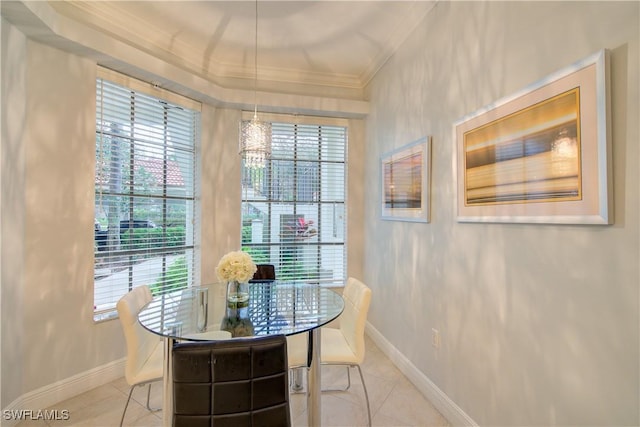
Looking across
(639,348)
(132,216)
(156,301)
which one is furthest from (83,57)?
(639,348)

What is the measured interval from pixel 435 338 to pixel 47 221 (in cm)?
287

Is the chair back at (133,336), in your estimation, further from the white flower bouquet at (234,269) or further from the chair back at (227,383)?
the chair back at (227,383)

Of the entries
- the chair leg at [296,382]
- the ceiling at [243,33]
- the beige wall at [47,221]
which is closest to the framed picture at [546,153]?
the ceiling at [243,33]

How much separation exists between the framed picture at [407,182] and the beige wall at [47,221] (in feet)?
8.24

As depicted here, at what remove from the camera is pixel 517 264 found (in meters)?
1.52

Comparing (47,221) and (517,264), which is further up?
(47,221)

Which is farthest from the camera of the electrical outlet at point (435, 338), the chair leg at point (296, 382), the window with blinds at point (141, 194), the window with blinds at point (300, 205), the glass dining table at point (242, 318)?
the window with blinds at point (300, 205)

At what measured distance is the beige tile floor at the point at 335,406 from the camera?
6.55ft

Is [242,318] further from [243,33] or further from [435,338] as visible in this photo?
[243,33]

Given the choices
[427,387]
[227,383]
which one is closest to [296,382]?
[427,387]

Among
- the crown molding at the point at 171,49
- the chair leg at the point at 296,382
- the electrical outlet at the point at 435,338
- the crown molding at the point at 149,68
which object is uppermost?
the crown molding at the point at 171,49

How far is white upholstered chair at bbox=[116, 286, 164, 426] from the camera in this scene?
1664 mm

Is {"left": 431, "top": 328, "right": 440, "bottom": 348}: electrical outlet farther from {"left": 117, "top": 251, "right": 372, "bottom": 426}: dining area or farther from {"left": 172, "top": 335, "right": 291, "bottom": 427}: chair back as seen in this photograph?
{"left": 172, "top": 335, "right": 291, "bottom": 427}: chair back

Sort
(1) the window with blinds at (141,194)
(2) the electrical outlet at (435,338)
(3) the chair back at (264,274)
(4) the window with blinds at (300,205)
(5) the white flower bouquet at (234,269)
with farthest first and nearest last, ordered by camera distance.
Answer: (4) the window with blinds at (300,205), (3) the chair back at (264,274), (1) the window with blinds at (141,194), (2) the electrical outlet at (435,338), (5) the white flower bouquet at (234,269)
